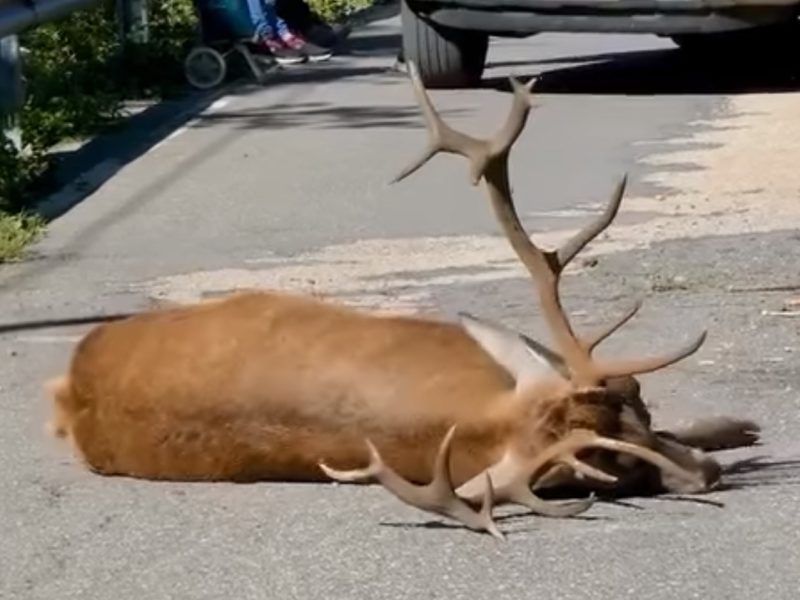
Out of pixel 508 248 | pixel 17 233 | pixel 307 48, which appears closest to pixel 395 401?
pixel 508 248

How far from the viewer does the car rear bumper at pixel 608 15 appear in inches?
517

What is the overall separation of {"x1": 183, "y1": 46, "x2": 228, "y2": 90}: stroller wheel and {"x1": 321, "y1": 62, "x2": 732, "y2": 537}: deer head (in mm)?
9959

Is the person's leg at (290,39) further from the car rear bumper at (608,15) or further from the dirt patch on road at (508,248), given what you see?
the dirt patch on road at (508,248)

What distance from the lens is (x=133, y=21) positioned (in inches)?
632

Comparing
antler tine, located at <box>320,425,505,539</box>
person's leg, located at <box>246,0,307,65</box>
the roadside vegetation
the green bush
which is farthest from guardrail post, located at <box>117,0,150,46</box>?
antler tine, located at <box>320,425,505,539</box>

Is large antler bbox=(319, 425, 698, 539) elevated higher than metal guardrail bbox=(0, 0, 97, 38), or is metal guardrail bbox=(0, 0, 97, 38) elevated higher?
large antler bbox=(319, 425, 698, 539)

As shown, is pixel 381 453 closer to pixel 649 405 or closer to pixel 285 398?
pixel 285 398

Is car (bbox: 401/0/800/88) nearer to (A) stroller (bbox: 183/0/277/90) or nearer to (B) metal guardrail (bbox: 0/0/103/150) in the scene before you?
(A) stroller (bbox: 183/0/277/90)

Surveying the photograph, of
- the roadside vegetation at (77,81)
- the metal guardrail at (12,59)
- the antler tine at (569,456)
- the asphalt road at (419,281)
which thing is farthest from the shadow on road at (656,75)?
Result: the antler tine at (569,456)

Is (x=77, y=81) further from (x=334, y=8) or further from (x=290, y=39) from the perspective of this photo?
(x=334, y=8)

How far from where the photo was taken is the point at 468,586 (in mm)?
5309

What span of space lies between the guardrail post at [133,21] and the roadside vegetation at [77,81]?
67 millimetres

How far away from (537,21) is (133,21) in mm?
3422

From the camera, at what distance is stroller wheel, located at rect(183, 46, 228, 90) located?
15727 mm
